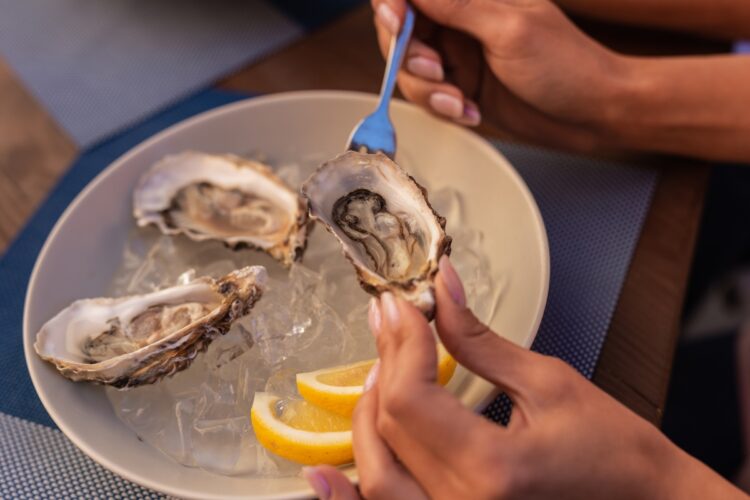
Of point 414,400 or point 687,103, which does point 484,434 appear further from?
point 687,103

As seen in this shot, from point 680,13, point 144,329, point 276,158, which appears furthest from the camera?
point 680,13

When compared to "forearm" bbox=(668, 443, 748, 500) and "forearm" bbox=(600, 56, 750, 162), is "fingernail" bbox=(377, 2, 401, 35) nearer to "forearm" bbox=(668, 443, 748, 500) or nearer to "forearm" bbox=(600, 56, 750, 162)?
"forearm" bbox=(600, 56, 750, 162)

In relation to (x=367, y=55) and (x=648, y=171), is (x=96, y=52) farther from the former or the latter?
(x=648, y=171)

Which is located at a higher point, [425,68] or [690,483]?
[425,68]

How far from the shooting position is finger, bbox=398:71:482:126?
1.04 metres

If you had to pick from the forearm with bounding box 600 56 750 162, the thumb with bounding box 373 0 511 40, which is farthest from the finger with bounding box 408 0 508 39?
the forearm with bounding box 600 56 750 162

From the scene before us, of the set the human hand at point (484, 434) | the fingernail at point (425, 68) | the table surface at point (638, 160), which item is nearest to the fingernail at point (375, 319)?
the human hand at point (484, 434)

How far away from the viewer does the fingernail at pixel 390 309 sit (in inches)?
25.7

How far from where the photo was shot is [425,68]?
3.51 ft

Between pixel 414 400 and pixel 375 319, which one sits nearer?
pixel 414 400

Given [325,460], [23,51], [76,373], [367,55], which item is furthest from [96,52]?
[325,460]

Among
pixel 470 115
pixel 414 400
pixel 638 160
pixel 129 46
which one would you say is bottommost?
pixel 638 160

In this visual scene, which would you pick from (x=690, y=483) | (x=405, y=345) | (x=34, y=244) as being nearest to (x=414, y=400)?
(x=405, y=345)

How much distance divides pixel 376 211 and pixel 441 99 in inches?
10.0
